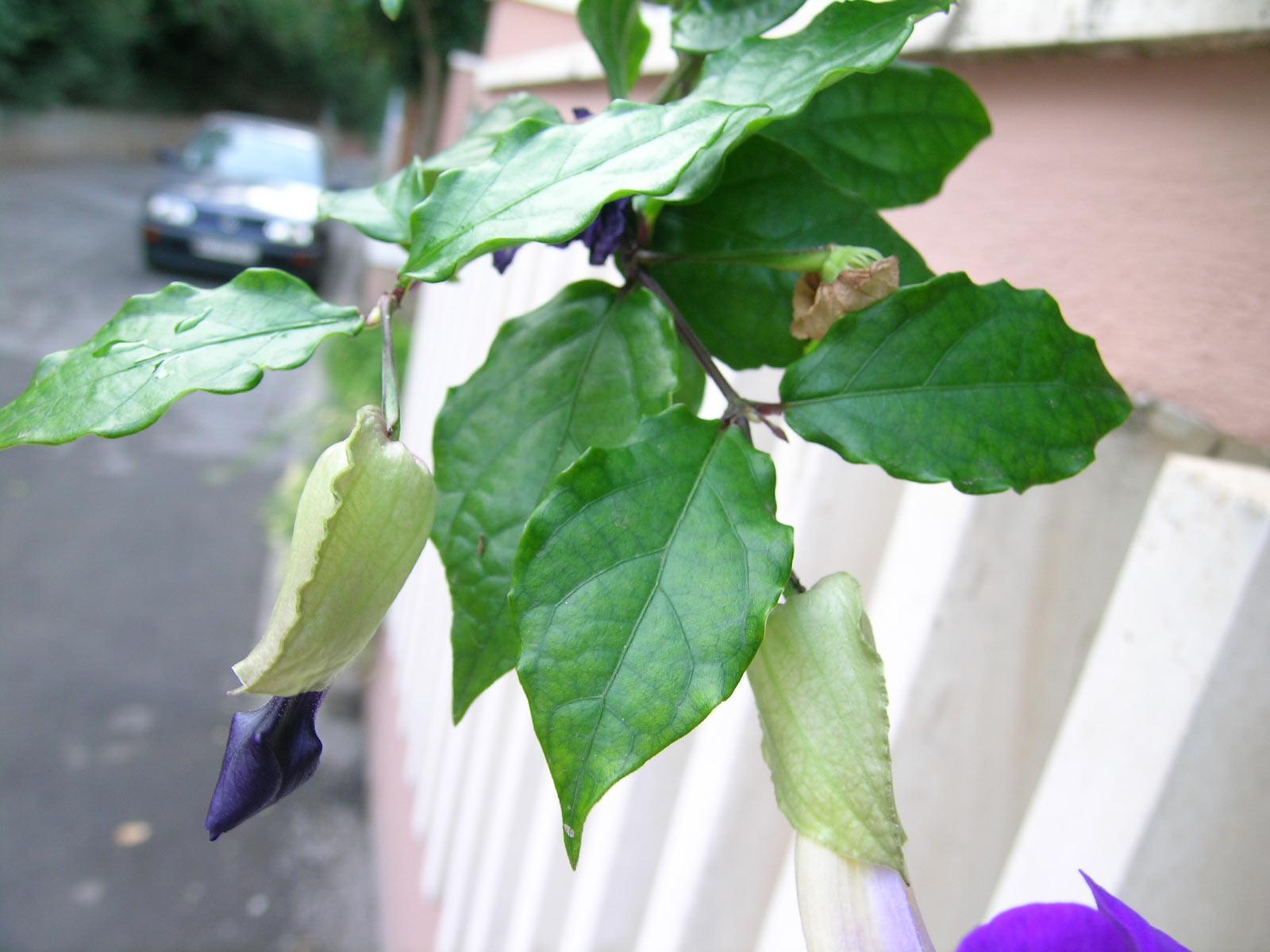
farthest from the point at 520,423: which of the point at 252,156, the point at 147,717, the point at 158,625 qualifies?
the point at 252,156

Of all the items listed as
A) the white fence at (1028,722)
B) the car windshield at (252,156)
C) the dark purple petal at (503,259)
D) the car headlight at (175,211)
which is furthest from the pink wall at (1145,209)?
the car windshield at (252,156)

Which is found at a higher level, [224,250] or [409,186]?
[409,186]

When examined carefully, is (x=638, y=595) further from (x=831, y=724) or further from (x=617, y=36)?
(x=617, y=36)

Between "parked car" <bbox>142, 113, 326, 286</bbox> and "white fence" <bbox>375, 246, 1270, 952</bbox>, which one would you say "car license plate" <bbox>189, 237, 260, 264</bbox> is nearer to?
"parked car" <bbox>142, 113, 326, 286</bbox>

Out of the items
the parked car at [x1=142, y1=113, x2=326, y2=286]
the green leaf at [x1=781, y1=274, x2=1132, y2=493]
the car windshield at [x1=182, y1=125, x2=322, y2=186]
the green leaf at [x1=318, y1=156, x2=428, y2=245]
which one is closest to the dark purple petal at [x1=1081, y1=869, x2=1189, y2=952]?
the green leaf at [x1=781, y1=274, x2=1132, y2=493]

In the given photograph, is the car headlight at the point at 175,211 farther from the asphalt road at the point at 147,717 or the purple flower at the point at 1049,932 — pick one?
the purple flower at the point at 1049,932

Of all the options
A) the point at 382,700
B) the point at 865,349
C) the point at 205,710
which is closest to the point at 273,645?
the point at 865,349
